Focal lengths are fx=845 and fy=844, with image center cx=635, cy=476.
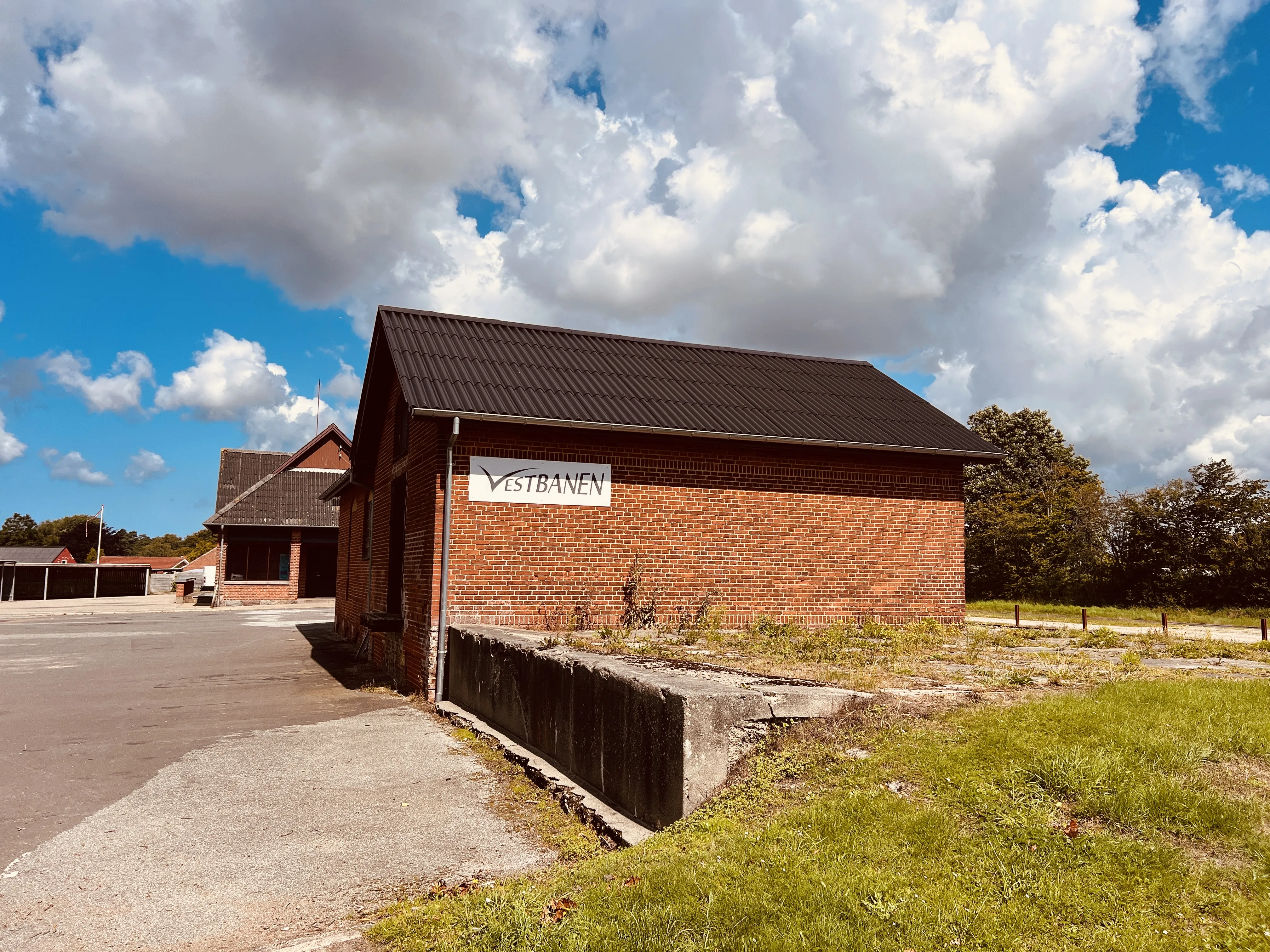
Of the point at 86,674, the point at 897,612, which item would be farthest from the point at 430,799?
the point at 86,674

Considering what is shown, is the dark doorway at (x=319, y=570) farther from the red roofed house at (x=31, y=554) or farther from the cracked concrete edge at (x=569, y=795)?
the cracked concrete edge at (x=569, y=795)

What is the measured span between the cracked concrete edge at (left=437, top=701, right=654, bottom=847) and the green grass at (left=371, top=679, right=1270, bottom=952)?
1.38 ft

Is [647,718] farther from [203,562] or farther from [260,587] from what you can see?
[203,562]

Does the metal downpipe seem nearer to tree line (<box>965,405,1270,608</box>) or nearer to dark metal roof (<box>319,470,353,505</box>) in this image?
dark metal roof (<box>319,470,353,505</box>)

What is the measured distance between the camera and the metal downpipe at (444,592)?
A: 384 inches

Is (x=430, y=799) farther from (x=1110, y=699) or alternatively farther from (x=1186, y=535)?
(x=1186, y=535)

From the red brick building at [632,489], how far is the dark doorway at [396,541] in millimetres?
44

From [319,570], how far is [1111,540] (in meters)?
30.6

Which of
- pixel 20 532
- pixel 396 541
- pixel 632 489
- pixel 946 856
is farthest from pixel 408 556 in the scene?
pixel 20 532

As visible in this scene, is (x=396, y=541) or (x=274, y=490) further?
(x=274, y=490)

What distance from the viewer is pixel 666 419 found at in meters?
11.2

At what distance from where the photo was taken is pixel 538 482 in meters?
10.4

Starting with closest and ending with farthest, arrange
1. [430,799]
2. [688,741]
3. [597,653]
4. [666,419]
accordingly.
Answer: [688,741], [430,799], [597,653], [666,419]

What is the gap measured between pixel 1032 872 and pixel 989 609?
25815 millimetres
